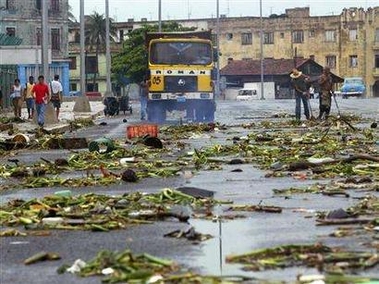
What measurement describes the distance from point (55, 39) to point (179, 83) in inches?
2549

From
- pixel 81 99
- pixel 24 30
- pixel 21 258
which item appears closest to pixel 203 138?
pixel 21 258

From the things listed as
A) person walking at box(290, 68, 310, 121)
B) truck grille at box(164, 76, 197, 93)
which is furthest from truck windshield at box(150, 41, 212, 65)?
person walking at box(290, 68, 310, 121)

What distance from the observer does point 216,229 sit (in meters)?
10.1

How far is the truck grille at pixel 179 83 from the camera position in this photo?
134ft

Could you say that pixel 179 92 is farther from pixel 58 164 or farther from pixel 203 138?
pixel 58 164

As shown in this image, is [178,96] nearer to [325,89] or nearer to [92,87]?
[325,89]

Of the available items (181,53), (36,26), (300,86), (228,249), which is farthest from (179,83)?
(36,26)

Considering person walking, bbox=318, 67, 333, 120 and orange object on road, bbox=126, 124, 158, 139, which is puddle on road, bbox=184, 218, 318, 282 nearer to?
orange object on road, bbox=126, 124, 158, 139

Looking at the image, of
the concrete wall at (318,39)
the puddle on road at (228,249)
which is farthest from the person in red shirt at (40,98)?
the concrete wall at (318,39)

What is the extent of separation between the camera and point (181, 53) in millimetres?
40625

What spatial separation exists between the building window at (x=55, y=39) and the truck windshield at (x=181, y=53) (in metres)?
63.8

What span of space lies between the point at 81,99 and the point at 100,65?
7689 cm

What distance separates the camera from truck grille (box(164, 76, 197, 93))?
4084cm

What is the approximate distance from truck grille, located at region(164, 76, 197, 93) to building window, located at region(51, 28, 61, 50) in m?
63.9
